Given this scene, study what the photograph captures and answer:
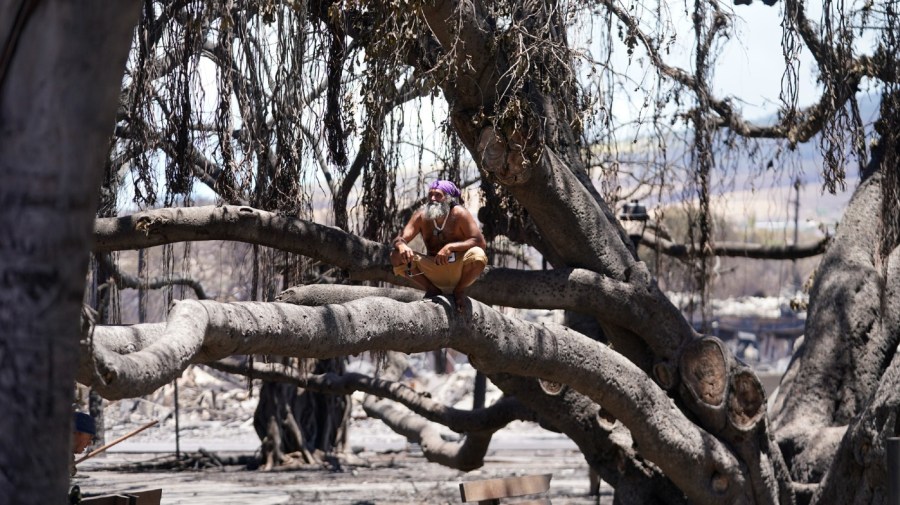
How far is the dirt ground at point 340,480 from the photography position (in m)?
12.4

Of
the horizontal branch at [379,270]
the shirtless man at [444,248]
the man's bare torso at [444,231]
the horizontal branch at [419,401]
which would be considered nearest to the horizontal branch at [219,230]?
the horizontal branch at [379,270]

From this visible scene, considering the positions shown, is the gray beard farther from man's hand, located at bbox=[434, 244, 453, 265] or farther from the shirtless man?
man's hand, located at bbox=[434, 244, 453, 265]

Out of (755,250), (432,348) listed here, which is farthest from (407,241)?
(755,250)

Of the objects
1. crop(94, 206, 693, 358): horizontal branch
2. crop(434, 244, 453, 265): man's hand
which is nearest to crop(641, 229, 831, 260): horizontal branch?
crop(94, 206, 693, 358): horizontal branch

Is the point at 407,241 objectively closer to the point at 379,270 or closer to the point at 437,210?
the point at 437,210

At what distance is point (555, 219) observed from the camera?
646cm

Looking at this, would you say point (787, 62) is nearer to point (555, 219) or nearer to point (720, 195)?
point (555, 219)

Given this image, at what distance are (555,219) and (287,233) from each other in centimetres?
155

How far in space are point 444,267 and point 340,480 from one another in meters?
10.4

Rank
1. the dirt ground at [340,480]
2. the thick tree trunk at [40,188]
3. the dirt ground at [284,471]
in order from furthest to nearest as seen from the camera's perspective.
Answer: the dirt ground at [284,471], the dirt ground at [340,480], the thick tree trunk at [40,188]

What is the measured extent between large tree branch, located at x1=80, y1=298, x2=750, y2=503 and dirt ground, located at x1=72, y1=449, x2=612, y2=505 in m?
4.21

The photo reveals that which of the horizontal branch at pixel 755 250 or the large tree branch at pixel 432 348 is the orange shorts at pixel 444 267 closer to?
the large tree branch at pixel 432 348

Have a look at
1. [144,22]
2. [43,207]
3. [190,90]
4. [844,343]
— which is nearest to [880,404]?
[844,343]

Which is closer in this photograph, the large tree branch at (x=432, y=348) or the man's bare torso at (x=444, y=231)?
the large tree branch at (x=432, y=348)
